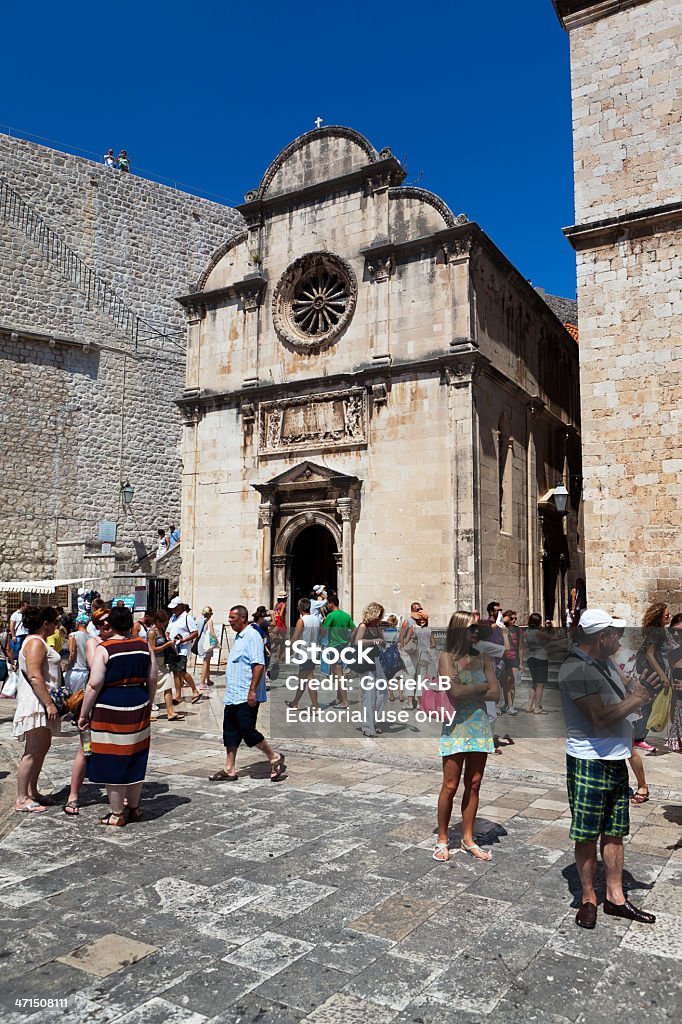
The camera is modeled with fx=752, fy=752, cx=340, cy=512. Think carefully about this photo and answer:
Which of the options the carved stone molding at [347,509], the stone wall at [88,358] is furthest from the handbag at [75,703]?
the stone wall at [88,358]

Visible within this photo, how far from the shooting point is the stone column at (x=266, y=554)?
18656 mm

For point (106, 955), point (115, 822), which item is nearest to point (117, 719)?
point (115, 822)

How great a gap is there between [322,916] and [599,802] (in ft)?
5.44

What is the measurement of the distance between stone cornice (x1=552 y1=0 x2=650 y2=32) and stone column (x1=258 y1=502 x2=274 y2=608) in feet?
39.3

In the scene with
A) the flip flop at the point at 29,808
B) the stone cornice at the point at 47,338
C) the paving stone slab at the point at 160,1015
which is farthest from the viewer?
the stone cornice at the point at 47,338

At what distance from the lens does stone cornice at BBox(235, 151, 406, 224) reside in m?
17.9

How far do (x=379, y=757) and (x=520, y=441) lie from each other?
40.4 ft

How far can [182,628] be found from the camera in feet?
42.3

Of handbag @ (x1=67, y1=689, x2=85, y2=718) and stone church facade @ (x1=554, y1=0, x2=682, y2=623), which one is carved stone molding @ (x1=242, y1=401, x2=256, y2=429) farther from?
handbag @ (x1=67, y1=689, x2=85, y2=718)

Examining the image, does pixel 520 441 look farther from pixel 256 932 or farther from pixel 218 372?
pixel 256 932

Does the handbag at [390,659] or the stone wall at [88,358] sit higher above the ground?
the stone wall at [88,358]

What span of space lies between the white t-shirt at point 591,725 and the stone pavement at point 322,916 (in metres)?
0.90

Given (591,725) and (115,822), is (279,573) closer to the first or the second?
(115,822)

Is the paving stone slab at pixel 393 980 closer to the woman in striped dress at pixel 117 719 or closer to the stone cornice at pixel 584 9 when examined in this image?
the woman in striped dress at pixel 117 719
